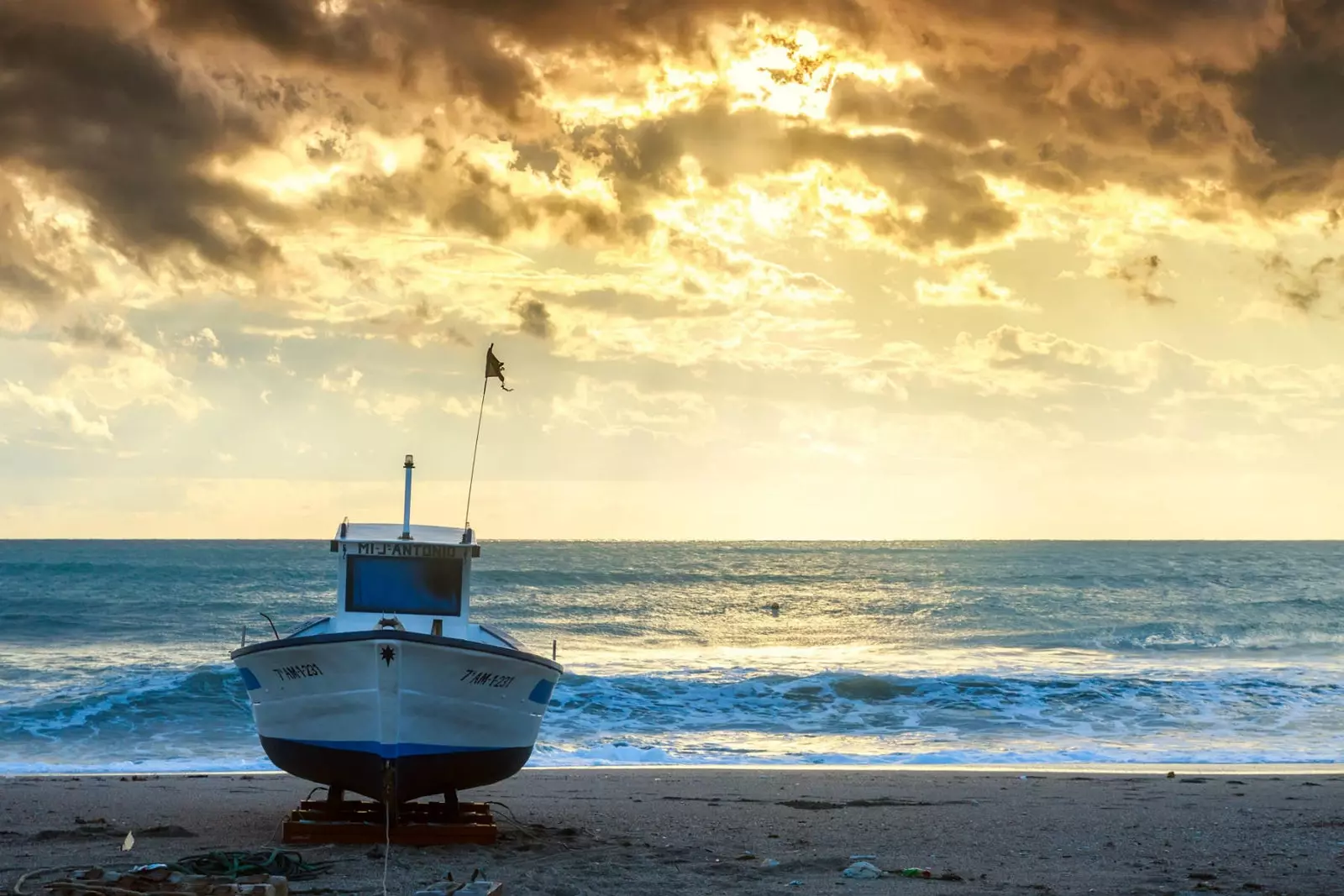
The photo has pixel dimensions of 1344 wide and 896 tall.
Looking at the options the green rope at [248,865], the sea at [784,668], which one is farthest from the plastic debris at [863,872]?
the sea at [784,668]

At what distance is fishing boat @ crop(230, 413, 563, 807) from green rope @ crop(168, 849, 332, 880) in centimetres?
131

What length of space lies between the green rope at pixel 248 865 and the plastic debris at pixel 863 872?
13.3ft

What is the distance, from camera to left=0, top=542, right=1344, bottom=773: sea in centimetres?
2061

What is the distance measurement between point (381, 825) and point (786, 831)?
13.0 ft

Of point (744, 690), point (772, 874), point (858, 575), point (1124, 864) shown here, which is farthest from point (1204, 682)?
point (858, 575)

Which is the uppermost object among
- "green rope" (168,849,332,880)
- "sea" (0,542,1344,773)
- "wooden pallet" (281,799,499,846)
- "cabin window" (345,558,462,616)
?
"cabin window" (345,558,462,616)

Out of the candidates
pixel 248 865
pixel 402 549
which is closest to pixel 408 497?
pixel 402 549

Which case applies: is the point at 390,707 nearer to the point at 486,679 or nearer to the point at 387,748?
the point at 387,748

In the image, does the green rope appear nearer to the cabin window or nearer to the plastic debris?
the cabin window

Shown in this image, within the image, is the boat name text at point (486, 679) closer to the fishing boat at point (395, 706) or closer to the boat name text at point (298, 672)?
the fishing boat at point (395, 706)

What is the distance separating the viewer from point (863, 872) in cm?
984

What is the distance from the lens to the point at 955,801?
1441 centimetres

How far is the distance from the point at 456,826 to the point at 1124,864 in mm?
5664

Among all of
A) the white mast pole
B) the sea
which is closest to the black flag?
the white mast pole
